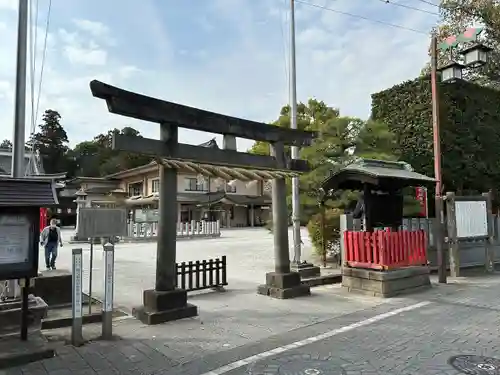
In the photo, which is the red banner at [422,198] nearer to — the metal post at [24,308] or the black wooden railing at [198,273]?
the black wooden railing at [198,273]

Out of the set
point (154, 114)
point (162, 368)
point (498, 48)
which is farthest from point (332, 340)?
point (498, 48)

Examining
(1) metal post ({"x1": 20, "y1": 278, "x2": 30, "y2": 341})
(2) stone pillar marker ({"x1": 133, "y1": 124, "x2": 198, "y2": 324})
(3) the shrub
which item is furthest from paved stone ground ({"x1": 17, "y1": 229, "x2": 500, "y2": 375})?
(3) the shrub

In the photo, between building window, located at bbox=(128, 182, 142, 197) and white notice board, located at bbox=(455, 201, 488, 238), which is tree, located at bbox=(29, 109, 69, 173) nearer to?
building window, located at bbox=(128, 182, 142, 197)

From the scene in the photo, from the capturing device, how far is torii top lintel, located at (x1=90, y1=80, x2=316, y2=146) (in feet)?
19.1

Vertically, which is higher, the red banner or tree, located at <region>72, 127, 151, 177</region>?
tree, located at <region>72, 127, 151, 177</region>

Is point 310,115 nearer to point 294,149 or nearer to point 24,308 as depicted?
point 294,149

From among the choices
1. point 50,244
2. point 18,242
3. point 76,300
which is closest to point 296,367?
point 76,300

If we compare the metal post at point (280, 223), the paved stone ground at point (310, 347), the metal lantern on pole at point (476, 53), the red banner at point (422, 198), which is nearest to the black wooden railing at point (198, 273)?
the metal post at point (280, 223)

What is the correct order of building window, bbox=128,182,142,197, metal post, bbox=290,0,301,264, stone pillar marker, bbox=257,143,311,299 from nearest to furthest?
stone pillar marker, bbox=257,143,311,299, metal post, bbox=290,0,301,264, building window, bbox=128,182,142,197

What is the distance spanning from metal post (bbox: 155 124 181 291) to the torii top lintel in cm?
29

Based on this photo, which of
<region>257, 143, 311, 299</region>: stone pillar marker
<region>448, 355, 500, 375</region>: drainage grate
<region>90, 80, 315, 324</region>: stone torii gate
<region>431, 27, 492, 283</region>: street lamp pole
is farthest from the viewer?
<region>431, 27, 492, 283</region>: street lamp pole

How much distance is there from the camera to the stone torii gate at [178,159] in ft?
20.0

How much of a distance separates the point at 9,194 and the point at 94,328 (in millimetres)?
2546

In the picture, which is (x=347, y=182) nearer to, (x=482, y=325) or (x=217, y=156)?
(x=217, y=156)
